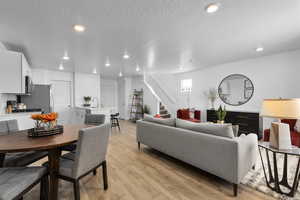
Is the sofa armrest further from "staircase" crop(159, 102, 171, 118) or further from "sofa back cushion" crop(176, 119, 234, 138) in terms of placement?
"staircase" crop(159, 102, 171, 118)

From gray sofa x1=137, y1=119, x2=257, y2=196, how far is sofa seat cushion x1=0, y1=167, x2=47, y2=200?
6.06 feet

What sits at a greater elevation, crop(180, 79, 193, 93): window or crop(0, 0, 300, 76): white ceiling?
crop(0, 0, 300, 76): white ceiling

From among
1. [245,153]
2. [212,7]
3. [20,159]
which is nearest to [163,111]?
[245,153]

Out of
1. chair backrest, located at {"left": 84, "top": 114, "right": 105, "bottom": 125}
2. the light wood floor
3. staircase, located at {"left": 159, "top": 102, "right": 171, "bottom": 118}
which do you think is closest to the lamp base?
the light wood floor

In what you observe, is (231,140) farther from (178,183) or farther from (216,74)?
(216,74)

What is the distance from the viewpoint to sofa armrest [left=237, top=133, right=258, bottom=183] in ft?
5.49

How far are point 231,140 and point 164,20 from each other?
6.38 ft

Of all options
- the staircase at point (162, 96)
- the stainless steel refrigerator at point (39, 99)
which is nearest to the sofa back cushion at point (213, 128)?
the staircase at point (162, 96)

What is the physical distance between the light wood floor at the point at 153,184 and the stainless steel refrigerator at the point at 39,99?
3.39 m

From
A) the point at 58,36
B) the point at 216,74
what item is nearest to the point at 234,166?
the point at 58,36

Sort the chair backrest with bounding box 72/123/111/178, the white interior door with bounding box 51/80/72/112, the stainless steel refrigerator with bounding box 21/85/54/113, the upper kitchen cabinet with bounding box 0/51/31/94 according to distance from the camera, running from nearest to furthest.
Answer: the chair backrest with bounding box 72/123/111/178, the upper kitchen cabinet with bounding box 0/51/31/94, the stainless steel refrigerator with bounding box 21/85/54/113, the white interior door with bounding box 51/80/72/112

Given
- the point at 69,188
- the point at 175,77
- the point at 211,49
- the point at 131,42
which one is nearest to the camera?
the point at 69,188

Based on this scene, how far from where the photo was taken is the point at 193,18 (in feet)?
6.68

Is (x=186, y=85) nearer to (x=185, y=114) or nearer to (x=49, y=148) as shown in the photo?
(x=185, y=114)
